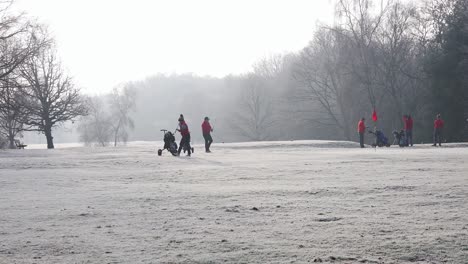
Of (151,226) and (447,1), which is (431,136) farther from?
(151,226)

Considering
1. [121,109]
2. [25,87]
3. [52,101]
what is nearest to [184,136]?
[25,87]

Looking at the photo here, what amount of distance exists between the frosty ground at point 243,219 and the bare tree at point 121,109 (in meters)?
77.0

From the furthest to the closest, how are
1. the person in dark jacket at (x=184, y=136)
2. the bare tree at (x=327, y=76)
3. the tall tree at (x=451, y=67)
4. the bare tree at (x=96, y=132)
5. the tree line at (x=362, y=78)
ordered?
the bare tree at (x=96, y=132) < the bare tree at (x=327, y=76) < the tall tree at (x=451, y=67) < the tree line at (x=362, y=78) < the person in dark jacket at (x=184, y=136)

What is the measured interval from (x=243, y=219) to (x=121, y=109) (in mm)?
85638

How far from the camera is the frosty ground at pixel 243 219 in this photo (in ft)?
17.9

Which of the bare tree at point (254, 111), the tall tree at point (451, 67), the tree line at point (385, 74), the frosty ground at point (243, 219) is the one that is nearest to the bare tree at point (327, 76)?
the tree line at point (385, 74)

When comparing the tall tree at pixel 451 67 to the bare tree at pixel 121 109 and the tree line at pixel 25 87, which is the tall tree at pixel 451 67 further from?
the bare tree at pixel 121 109

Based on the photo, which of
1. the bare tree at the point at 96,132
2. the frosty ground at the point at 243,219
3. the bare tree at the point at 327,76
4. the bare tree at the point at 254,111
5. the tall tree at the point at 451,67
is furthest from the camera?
the bare tree at the point at 96,132

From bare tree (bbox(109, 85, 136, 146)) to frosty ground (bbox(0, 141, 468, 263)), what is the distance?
77.0 m

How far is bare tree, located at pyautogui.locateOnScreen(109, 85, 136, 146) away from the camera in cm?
8869

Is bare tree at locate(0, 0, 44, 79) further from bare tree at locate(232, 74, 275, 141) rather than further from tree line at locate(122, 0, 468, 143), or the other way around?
bare tree at locate(232, 74, 275, 141)

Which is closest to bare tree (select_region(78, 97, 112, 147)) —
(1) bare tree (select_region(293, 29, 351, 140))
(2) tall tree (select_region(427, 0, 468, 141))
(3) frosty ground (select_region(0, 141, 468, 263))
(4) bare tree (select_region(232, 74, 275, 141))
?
(4) bare tree (select_region(232, 74, 275, 141))

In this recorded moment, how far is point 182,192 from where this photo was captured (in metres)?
10.3

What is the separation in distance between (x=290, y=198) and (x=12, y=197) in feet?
17.9
